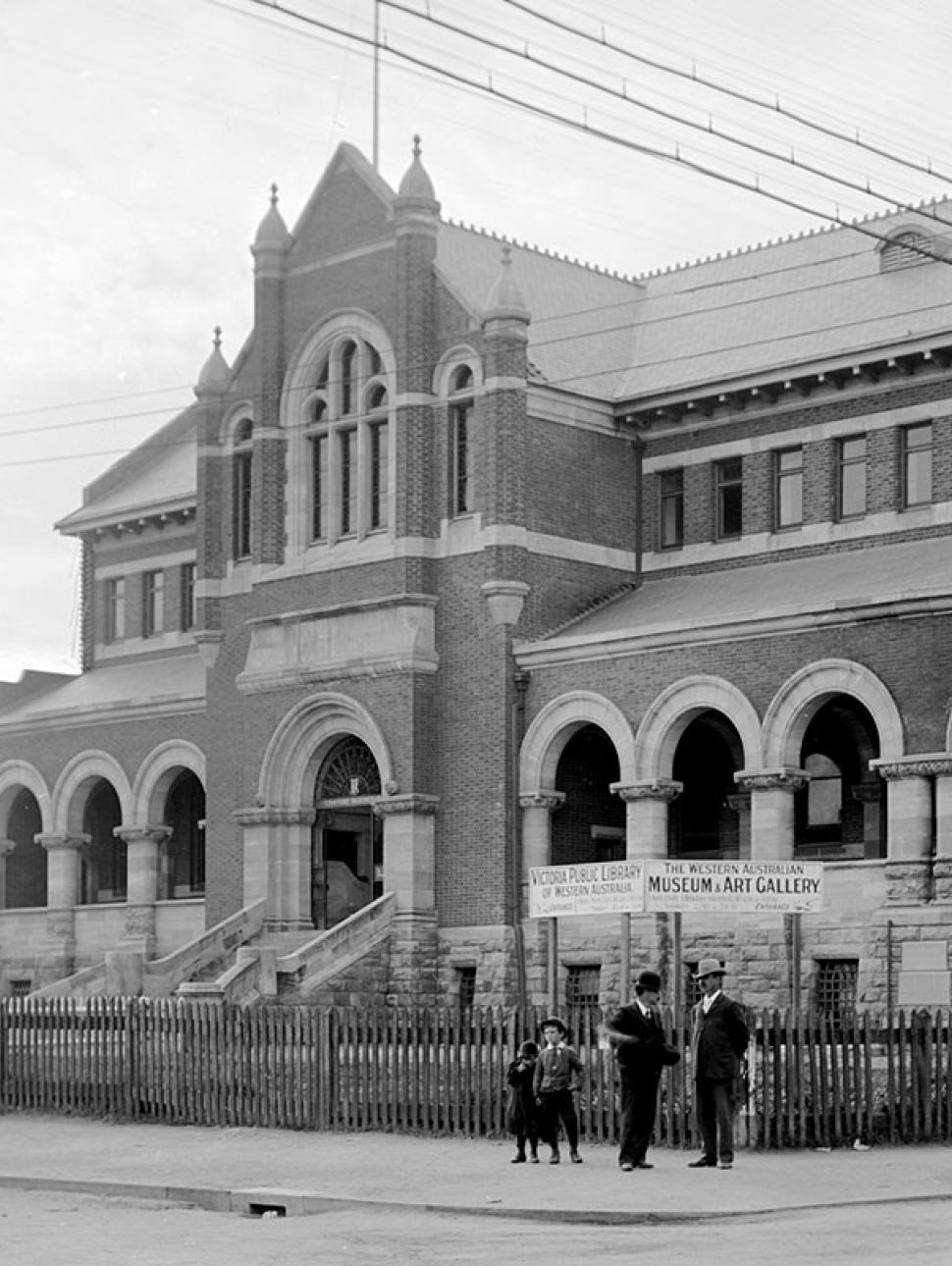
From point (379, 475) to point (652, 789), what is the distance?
318 inches

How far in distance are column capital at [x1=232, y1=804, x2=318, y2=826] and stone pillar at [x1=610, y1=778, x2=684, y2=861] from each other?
7.00 metres

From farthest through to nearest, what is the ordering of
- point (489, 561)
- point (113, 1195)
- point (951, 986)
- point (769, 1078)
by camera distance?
point (489, 561) → point (951, 986) → point (769, 1078) → point (113, 1195)

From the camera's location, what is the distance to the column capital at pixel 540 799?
38.5 metres

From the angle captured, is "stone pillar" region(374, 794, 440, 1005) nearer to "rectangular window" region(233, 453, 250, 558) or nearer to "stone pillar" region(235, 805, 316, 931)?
"stone pillar" region(235, 805, 316, 931)

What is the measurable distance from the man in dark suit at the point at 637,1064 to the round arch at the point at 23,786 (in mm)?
29467

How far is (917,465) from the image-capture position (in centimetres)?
3853

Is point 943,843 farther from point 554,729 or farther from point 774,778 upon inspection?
point 554,729

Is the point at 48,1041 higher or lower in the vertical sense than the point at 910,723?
Answer: lower

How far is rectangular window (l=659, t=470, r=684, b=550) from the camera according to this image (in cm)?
4175

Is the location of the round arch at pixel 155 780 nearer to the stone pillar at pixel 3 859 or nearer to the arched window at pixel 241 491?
the arched window at pixel 241 491

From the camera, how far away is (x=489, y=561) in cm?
3938

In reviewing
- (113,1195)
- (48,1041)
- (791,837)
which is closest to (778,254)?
(791,837)

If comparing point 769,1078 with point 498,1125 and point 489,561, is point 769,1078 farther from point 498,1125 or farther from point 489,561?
point 489,561

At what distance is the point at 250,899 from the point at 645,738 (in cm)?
852
